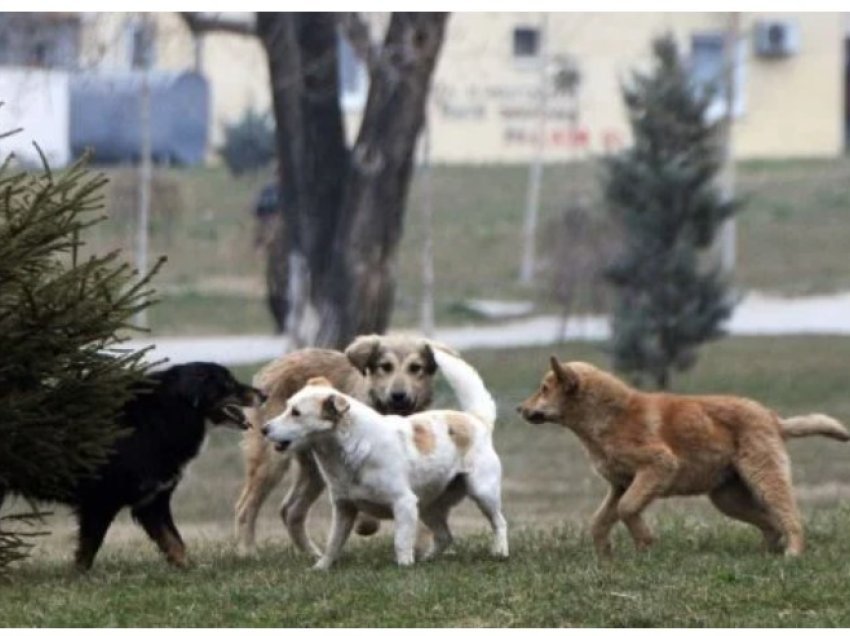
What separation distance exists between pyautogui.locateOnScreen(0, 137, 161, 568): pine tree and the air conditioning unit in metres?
36.0

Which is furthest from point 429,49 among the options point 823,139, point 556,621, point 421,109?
point 823,139

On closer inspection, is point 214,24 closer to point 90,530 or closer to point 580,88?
point 90,530

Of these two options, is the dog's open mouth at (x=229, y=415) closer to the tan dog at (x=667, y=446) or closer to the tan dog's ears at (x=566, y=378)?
the tan dog at (x=667, y=446)

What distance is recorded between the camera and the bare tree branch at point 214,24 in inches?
1027

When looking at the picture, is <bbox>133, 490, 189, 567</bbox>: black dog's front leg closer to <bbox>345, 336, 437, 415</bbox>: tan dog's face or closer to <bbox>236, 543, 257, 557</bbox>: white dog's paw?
<bbox>236, 543, 257, 557</bbox>: white dog's paw

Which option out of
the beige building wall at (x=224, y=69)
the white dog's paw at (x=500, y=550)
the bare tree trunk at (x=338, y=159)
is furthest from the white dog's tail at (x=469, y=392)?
the beige building wall at (x=224, y=69)

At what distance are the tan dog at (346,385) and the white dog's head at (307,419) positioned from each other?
1.44m

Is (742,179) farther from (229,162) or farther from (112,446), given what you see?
(112,446)

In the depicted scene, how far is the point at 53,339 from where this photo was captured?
11.9 metres

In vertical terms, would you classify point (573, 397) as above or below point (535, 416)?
above

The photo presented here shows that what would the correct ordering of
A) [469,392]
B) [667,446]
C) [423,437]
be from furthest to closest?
[469,392] → [667,446] → [423,437]

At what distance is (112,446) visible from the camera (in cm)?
1238

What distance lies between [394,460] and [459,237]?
30.9 meters

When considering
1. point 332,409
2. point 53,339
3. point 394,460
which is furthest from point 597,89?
point 53,339
